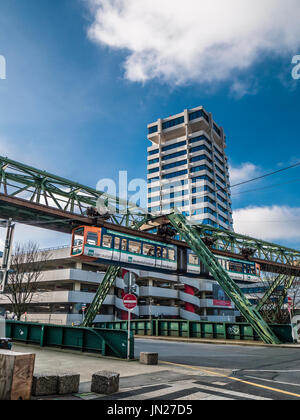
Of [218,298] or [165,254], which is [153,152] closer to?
[218,298]

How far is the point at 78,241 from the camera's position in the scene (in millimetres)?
20844

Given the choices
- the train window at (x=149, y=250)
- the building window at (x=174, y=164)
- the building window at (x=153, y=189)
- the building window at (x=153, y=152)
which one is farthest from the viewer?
the building window at (x=153, y=152)

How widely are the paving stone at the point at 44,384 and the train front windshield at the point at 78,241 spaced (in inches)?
531

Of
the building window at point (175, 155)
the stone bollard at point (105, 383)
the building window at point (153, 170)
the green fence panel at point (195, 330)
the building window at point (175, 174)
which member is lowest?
the green fence panel at point (195, 330)

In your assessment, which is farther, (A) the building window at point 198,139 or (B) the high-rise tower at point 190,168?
(A) the building window at point 198,139

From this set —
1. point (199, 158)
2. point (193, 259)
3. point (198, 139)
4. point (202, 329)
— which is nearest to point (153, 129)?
point (198, 139)

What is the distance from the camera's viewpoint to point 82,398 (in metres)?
6.42

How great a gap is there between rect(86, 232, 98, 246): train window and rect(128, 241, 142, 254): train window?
3229 millimetres

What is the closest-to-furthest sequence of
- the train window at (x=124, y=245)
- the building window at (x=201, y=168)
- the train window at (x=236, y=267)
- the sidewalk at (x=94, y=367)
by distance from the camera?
the sidewalk at (x=94, y=367) → the train window at (x=124, y=245) → the train window at (x=236, y=267) → the building window at (x=201, y=168)

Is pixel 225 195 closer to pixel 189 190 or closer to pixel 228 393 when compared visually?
pixel 189 190

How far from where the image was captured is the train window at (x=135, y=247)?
76.0ft

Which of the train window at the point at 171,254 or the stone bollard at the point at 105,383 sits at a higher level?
the train window at the point at 171,254

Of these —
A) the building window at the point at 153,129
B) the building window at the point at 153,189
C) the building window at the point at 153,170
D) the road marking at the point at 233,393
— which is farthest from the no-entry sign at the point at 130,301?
the building window at the point at 153,129

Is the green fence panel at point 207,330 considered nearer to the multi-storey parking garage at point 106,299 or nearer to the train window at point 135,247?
the train window at point 135,247
